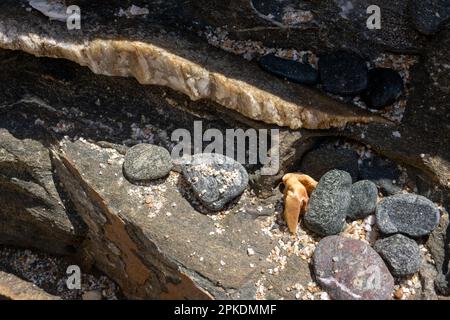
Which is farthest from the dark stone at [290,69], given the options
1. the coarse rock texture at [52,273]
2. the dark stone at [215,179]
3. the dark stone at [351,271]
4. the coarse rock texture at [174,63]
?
the coarse rock texture at [52,273]

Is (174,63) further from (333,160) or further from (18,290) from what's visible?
(18,290)

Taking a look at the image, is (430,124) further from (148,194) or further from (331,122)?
(148,194)

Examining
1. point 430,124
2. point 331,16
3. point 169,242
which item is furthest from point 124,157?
point 430,124

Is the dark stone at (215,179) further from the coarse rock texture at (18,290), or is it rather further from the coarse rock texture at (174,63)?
the coarse rock texture at (18,290)

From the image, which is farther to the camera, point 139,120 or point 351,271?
point 139,120

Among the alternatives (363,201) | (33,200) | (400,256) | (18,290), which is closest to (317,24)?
(363,201)

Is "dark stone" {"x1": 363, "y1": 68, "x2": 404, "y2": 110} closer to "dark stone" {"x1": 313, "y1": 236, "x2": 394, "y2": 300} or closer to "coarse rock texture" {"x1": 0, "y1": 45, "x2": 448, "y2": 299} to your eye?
"coarse rock texture" {"x1": 0, "y1": 45, "x2": 448, "y2": 299}
